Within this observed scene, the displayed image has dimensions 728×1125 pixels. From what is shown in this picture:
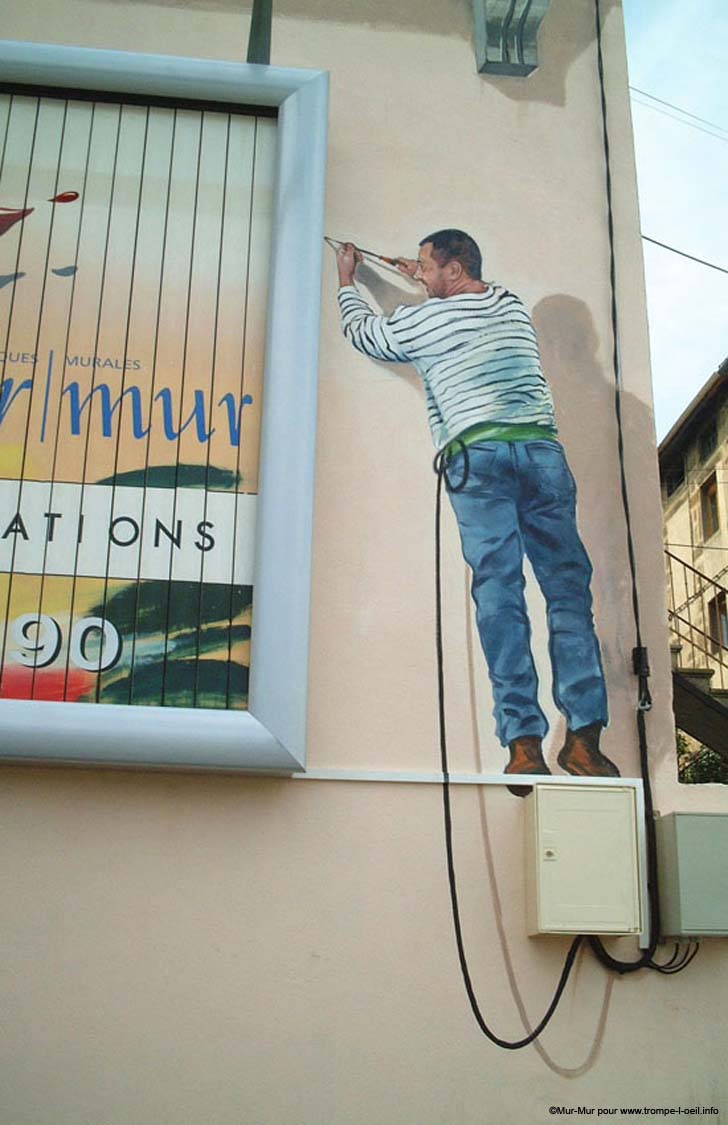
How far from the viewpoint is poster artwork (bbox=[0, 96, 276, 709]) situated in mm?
4234

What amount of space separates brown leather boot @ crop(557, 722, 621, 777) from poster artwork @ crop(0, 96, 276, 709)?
116 cm

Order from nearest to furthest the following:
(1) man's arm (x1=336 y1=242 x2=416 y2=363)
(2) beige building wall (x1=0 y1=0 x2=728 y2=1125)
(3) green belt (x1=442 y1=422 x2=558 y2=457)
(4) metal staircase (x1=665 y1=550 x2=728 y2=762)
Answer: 1. (2) beige building wall (x1=0 y1=0 x2=728 y2=1125)
2. (3) green belt (x1=442 y1=422 x2=558 y2=457)
3. (1) man's arm (x1=336 y1=242 x2=416 y2=363)
4. (4) metal staircase (x1=665 y1=550 x2=728 y2=762)

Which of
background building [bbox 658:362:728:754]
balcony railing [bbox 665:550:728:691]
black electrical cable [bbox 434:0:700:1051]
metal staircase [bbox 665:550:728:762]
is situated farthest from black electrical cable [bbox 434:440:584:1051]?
balcony railing [bbox 665:550:728:691]

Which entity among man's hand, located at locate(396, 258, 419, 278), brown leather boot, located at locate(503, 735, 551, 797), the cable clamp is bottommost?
brown leather boot, located at locate(503, 735, 551, 797)

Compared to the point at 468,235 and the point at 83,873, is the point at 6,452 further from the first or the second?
the point at 468,235

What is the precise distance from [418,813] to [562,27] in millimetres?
3481

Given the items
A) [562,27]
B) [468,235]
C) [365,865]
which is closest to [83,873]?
[365,865]

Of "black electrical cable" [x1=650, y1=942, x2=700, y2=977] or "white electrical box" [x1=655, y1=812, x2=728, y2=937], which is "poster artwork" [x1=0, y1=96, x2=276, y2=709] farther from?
"black electrical cable" [x1=650, y1=942, x2=700, y2=977]

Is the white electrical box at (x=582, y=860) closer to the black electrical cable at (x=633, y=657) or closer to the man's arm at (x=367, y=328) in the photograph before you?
the black electrical cable at (x=633, y=657)

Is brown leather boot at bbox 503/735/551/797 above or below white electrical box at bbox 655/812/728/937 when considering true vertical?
above

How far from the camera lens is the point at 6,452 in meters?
4.41

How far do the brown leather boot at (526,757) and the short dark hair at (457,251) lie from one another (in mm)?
1845

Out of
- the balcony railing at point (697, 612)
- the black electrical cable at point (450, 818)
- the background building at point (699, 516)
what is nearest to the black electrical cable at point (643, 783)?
the black electrical cable at point (450, 818)

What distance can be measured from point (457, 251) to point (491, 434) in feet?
2.68
